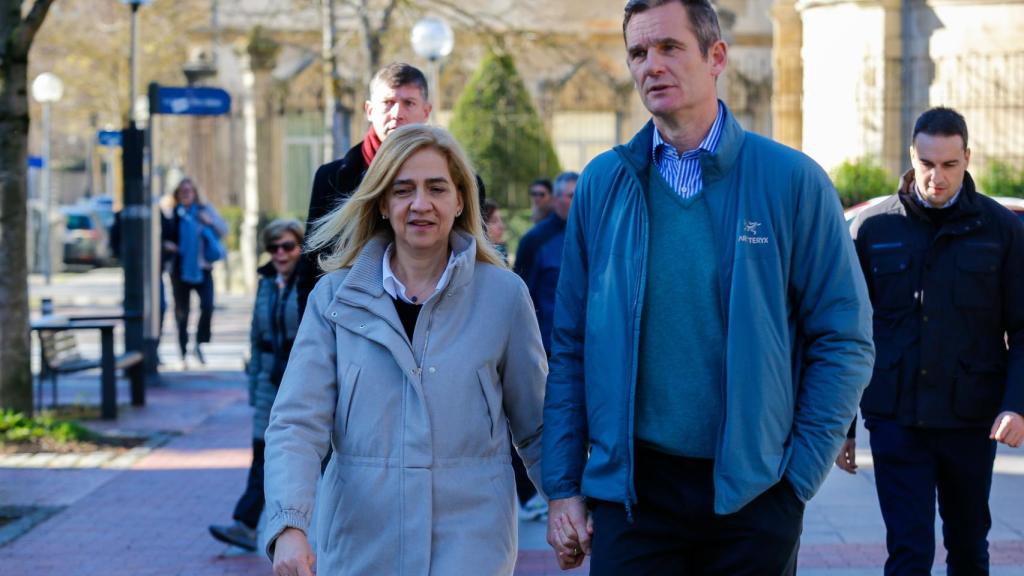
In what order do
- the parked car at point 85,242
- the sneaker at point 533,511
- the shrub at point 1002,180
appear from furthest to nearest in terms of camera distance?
the parked car at point 85,242 < the shrub at point 1002,180 < the sneaker at point 533,511

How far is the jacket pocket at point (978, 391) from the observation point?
5.56 metres

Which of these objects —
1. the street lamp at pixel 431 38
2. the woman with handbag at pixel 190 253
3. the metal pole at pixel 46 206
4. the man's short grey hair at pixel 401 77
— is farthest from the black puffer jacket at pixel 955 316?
the metal pole at pixel 46 206

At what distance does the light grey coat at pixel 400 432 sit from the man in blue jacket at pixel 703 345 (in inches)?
9.2

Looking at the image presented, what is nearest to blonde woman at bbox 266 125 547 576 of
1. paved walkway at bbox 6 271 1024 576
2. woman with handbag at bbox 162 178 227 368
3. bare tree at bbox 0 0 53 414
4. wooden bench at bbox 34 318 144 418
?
paved walkway at bbox 6 271 1024 576

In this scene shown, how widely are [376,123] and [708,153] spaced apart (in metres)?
2.26

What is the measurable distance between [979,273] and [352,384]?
8.86 ft

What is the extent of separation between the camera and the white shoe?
341 inches

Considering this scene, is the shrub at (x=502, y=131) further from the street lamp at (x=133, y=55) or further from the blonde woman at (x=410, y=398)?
the blonde woman at (x=410, y=398)

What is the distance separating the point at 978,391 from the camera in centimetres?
557

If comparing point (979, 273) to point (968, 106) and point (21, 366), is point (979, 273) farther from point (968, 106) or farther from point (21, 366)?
point (968, 106)

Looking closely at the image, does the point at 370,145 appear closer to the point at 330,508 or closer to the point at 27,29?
the point at 330,508

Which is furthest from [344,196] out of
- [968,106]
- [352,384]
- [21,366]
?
[968,106]

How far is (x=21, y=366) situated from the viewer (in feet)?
37.8

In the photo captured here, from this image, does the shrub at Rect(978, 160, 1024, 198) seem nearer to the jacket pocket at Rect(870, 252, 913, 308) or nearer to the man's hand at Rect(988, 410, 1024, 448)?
the jacket pocket at Rect(870, 252, 913, 308)
